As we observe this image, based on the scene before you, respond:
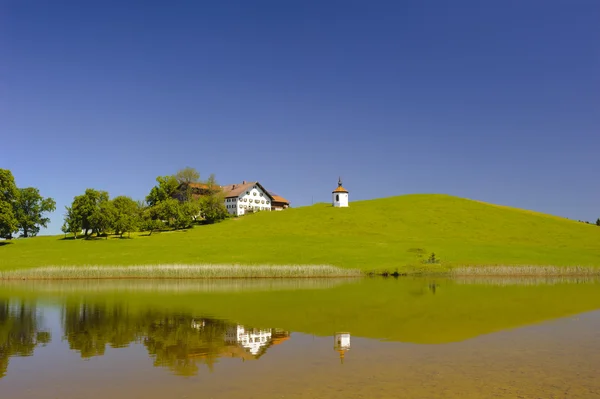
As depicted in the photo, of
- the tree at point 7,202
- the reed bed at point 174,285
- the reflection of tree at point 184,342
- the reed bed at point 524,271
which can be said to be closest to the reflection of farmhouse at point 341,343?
the reflection of tree at point 184,342

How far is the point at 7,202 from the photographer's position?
98.6 metres

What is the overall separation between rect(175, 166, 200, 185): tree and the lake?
10214 centimetres

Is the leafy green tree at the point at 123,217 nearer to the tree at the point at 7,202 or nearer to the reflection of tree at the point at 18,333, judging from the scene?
the tree at the point at 7,202

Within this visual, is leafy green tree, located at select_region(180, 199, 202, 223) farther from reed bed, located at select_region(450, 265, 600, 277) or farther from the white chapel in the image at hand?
reed bed, located at select_region(450, 265, 600, 277)

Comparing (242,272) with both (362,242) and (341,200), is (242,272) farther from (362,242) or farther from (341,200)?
(341,200)

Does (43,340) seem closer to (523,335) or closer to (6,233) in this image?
(523,335)

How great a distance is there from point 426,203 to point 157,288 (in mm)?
89621

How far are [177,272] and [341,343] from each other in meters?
40.5

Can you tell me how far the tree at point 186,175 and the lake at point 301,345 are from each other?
335 feet

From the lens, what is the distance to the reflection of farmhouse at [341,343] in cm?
2241

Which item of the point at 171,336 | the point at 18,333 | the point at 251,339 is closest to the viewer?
the point at 251,339

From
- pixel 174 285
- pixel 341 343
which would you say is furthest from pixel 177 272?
pixel 341 343

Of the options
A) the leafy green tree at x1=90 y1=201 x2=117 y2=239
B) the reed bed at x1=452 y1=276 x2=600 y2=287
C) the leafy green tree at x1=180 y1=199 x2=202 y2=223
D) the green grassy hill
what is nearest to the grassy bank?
the reed bed at x1=452 y1=276 x2=600 y2=287

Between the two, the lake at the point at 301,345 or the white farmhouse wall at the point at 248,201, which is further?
the white farmhouse wall at the point at 248,201
